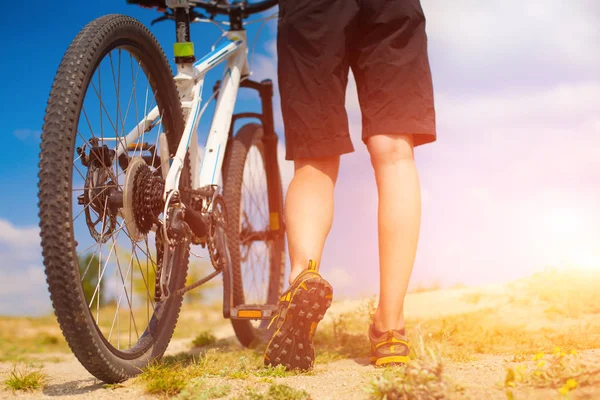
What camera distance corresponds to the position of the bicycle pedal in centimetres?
245

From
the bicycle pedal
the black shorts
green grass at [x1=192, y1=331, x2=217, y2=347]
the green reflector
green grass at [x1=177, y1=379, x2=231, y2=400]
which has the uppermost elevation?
the green reflector

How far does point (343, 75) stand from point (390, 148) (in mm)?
346

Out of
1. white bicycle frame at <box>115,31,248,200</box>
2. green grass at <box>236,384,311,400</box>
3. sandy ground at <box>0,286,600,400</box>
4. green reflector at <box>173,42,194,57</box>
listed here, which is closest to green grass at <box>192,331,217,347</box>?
sandy ground at <box>0,286,600,400</box>

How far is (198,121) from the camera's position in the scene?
8.32ft

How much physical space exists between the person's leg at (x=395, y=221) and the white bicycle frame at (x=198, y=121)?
2.35 ft

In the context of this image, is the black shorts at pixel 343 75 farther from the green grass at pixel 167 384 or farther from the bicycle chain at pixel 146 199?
the green grass at pixel 167 384

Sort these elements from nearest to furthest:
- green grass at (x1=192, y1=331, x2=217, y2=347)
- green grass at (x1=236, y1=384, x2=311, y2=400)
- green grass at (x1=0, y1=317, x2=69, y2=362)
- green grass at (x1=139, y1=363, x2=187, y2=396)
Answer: green grass at (x1=236, y1=384, x2=311, y2=400) < green grass at (x1=139, y1=363, x2=187, y2=396) < green grass at (x1=0, y1=317, x2=69, y2=362) < green grass at (x1=192, y1=331, x2=217, y2=347)

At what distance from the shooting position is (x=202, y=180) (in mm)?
2475

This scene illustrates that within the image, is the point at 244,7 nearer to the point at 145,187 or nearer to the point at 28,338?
the point at 145,187

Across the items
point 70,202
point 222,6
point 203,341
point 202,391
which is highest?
point 222,6

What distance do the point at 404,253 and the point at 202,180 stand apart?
885 millimetres

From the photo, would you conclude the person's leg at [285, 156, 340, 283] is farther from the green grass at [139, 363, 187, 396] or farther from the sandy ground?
the green grass at [139, 363, 187, 396]

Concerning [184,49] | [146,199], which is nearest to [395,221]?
[146,199]

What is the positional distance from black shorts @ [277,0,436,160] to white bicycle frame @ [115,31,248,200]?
405 mm
